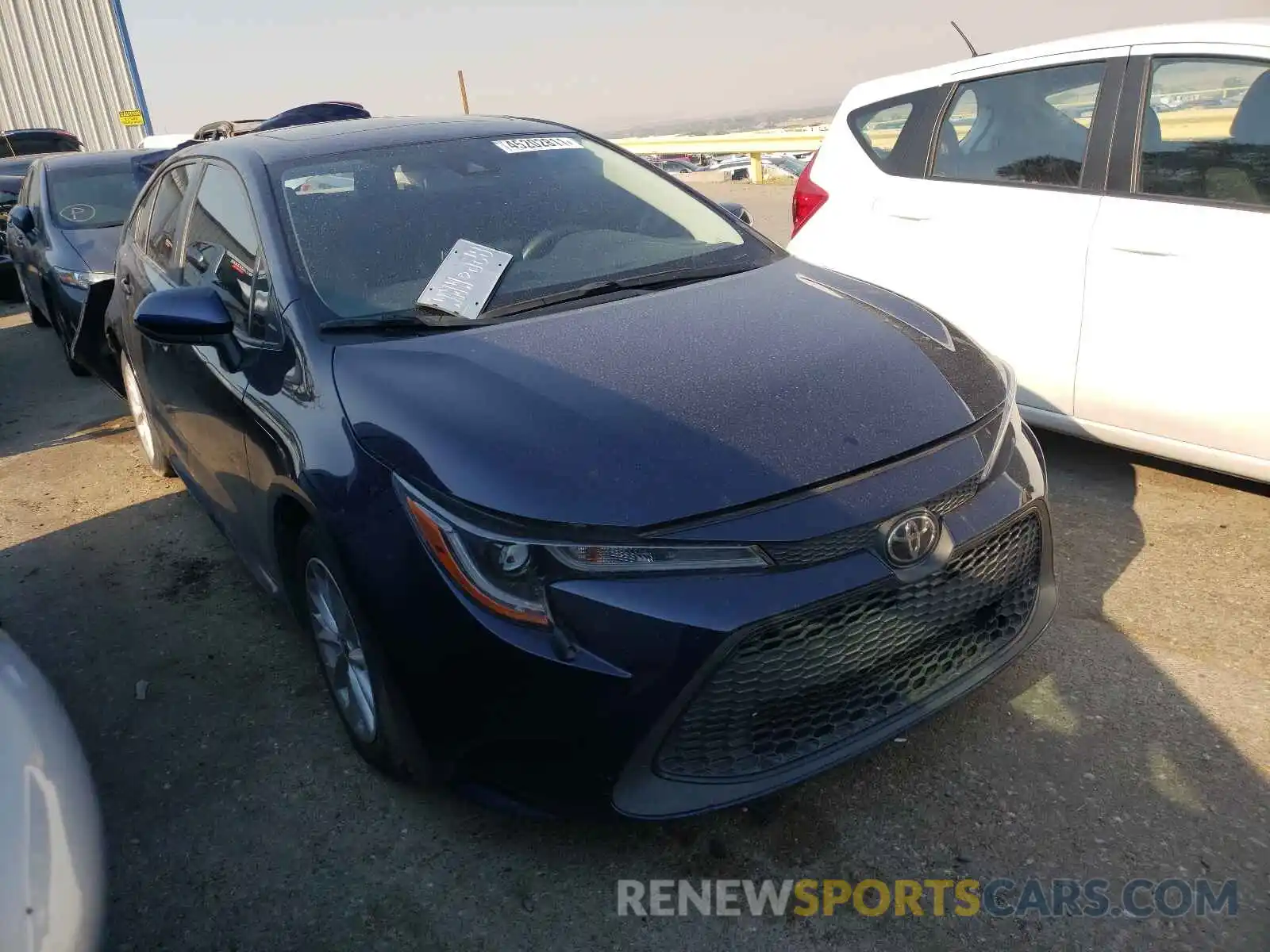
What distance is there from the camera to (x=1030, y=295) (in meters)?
3.72

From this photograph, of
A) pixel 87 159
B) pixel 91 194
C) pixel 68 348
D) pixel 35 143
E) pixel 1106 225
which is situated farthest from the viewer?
pixel 35 143

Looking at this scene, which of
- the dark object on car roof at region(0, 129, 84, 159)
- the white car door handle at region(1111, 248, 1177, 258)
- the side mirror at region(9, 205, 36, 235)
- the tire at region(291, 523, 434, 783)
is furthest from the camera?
the dark object on car roof at region(0, 129, 84, 159)

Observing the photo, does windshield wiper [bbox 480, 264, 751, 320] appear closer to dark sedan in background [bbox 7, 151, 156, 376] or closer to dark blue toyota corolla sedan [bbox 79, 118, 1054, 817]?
dark blue toyota corolla sedan [bbox 79, 118, 1054, 817]

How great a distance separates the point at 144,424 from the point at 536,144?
2527 millimetres

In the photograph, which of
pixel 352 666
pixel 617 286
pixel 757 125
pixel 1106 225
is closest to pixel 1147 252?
pixel 1106 225

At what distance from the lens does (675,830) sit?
7.48 ft

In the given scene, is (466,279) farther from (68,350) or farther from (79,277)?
(68,350)

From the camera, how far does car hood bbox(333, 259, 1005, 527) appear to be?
193 centimetres

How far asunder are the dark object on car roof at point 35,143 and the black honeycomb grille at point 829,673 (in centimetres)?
1681

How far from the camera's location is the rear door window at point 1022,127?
3689 mm

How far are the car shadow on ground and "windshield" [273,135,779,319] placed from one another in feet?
4.05

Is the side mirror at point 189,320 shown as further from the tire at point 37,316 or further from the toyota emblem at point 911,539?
the tire at point 37,316

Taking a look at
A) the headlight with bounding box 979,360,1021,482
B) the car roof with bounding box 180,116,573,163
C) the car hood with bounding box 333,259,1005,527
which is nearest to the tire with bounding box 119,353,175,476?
the car roof with bounding box 180,116,573,163

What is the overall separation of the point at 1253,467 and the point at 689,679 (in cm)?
236
